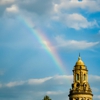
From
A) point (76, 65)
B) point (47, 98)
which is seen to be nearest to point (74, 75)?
point (76, 65)

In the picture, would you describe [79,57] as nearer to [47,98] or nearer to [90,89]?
[90,89]

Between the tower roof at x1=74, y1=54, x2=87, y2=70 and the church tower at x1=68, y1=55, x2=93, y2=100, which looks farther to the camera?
the tower roof at x1=74, y1=54, x2=87, y2=70

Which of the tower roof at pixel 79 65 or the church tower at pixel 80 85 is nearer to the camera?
the church tower at pixel 80 85

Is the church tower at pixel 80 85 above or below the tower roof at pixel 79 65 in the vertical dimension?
below

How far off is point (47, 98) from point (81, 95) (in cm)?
4109

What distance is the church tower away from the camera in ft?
463

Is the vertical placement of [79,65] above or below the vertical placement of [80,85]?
above

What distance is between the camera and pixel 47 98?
102m

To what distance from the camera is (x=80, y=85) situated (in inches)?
5645

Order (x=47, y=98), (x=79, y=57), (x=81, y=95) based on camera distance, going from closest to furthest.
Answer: (x=47, y=98)
(x=81, y=95)
(x=79, y=57)

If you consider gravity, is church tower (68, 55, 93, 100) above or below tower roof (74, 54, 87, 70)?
below

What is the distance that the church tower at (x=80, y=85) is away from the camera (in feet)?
463

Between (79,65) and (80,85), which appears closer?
(80,85)

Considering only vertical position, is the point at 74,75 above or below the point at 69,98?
above
